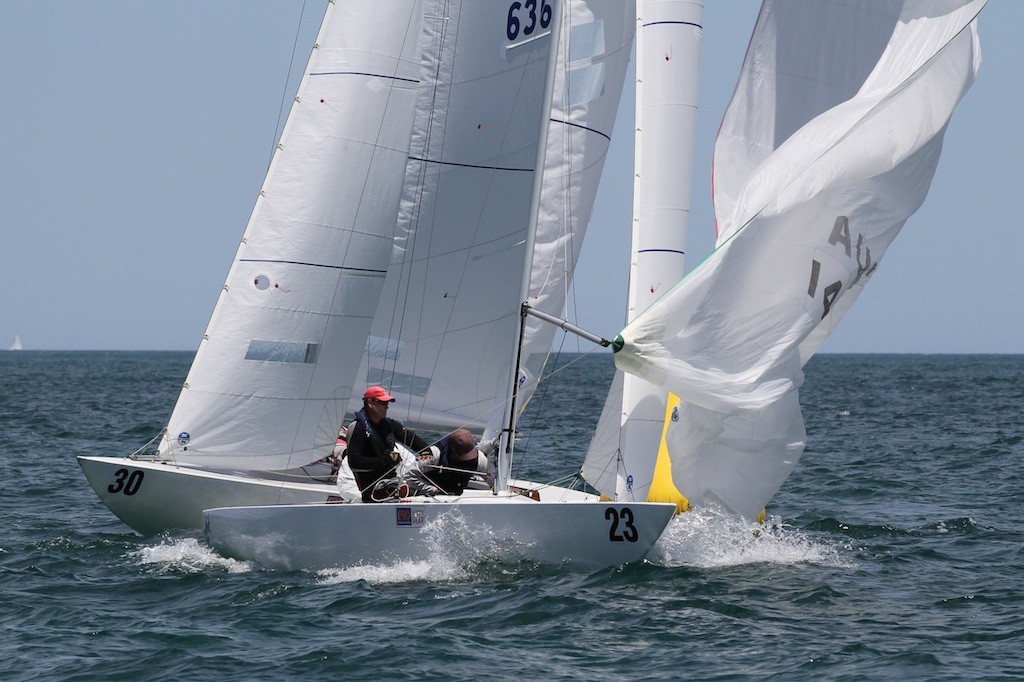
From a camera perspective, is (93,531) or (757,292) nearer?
(757,292)

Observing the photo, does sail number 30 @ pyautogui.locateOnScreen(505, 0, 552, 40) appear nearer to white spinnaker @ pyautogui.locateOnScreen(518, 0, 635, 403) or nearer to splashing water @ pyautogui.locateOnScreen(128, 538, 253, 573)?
white spinnaker @ pyautogui.locateOnScreen(518, 0, 635, 403)

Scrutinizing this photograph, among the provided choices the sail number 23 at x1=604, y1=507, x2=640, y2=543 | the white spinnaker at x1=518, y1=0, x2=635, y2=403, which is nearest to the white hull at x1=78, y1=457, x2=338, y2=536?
the white spinnaker at x1=518, y1=0, x2=635, y2=403

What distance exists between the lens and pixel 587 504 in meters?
9.54

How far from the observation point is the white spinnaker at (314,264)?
461 inches

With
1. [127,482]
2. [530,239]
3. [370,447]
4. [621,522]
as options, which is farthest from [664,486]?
[127,482]

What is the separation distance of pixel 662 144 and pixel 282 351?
12.3 feet

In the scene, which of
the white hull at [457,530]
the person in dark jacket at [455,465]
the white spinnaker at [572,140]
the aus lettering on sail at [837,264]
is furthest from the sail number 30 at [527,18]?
the white hull at [457,530]

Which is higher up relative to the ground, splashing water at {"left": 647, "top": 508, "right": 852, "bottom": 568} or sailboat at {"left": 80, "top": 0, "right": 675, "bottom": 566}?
sailboat at {"left": 80, "top": 0, "right": 675, "bottom": 566}

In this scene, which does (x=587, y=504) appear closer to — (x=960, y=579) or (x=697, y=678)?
(x=697, y=678)

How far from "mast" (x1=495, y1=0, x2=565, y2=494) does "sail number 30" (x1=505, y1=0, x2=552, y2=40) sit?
0.23 ft

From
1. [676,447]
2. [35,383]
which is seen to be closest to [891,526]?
[676,447]

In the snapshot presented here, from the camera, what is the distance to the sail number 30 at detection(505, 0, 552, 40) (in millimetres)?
10938

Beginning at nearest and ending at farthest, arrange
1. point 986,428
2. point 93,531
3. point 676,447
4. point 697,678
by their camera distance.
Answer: point 697,678
point 676,447
point 93,531
point 986,428

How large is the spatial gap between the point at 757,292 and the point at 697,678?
3032 millimetres
